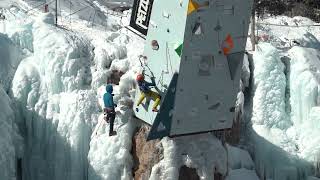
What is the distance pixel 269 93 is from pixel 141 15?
4559mm

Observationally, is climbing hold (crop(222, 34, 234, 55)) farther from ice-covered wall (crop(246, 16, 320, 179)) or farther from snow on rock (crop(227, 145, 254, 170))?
ice-covered wall (crop(246, 16, 320, 179))

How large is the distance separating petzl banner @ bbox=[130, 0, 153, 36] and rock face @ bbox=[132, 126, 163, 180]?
1.87 meters

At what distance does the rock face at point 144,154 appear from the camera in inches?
522

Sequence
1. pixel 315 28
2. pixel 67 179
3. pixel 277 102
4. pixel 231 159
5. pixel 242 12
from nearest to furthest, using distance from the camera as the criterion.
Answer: pixel 242 12 < pixel 67 179 < pixel 231 159 < pixel 277 102 < pixel 315 28

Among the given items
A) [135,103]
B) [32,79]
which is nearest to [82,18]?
[32,79]

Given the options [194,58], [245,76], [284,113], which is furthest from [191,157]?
[284,113]

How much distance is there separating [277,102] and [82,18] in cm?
545

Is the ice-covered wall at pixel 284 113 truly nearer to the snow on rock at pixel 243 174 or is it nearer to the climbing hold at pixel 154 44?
the snow on rock at pixel 243 174

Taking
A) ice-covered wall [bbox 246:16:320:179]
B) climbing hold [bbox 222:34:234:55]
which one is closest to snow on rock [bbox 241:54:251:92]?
ice-covered wall [bbox 246:16:320:179]

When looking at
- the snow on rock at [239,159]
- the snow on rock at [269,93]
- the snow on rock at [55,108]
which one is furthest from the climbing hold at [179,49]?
the snow on rock at [269,93]

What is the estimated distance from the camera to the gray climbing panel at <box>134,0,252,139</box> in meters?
12.4

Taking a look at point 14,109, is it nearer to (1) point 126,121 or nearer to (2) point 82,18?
(1) point 126,121

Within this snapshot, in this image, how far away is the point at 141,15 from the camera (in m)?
13.2

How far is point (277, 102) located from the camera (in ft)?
54.1
